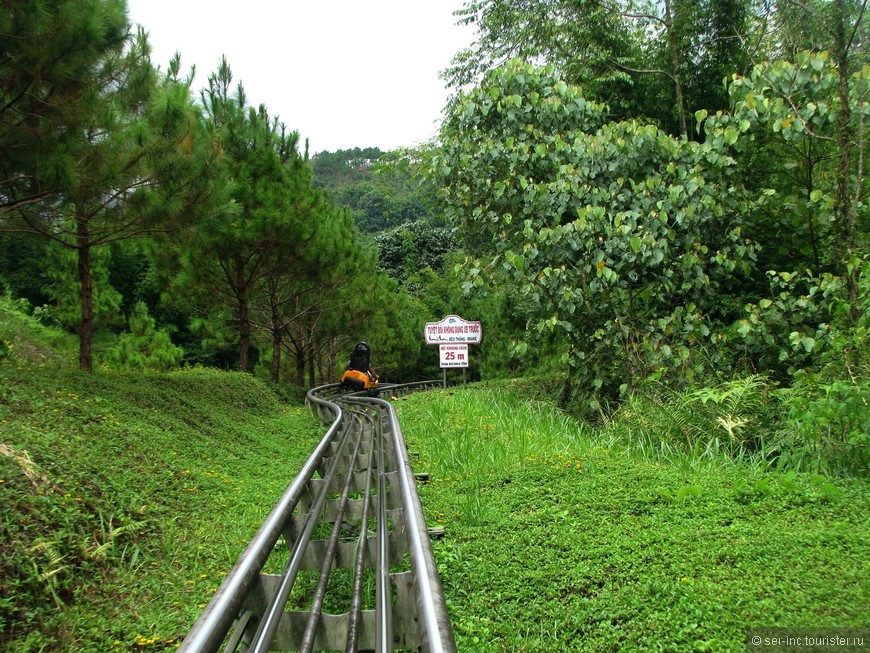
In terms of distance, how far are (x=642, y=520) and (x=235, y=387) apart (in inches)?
457

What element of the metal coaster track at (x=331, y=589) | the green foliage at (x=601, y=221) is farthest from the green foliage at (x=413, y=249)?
the metal coaster track at (x=331, y=589)

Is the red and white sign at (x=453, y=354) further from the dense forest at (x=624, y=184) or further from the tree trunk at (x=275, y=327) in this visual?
the dense forest at (x=624, y=184)

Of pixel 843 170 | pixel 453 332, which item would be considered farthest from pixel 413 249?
pixel 843 170

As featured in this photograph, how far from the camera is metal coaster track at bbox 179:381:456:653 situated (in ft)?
8.16

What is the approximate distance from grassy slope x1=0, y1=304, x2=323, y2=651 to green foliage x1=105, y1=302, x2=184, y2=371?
33.8 ft

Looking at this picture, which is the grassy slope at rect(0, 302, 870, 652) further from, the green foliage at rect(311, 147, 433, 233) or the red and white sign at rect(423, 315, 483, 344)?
the green foliage at rect(311, 147, 433, 233)

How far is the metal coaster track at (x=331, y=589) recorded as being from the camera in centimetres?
249

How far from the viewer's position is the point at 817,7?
8391 mm

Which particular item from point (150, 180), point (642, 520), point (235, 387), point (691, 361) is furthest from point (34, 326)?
point (642, 520)

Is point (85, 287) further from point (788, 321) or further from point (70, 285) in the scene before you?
point (70, 285)

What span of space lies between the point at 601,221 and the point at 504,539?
5.08 m

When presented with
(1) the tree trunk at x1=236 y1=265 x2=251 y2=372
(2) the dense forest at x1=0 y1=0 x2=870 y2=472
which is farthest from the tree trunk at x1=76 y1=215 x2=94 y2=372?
(1) the tree trunk at x1=236 y1=265 x2=251 y2=372

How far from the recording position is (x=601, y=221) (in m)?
8.08

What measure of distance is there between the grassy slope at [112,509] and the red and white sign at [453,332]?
1004 centimetres
